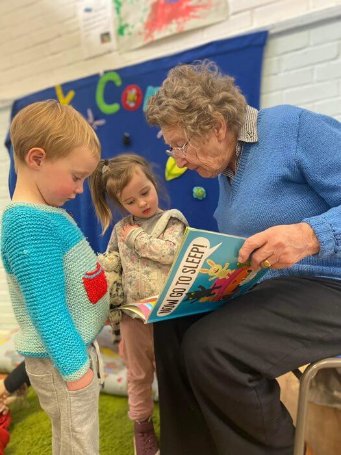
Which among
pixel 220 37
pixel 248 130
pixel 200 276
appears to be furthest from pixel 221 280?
pixel 220 37

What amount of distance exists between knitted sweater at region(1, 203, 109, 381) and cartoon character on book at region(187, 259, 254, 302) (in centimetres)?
24

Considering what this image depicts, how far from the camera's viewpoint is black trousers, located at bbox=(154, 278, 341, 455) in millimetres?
779

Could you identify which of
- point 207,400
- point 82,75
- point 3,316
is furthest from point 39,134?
point 3,316

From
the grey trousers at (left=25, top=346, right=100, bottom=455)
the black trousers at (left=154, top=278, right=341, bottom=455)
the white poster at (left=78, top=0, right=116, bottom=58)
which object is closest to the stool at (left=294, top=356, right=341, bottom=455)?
the black trousers at (left=154, top=278, right=341, bottom=455)

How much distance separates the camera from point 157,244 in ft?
3.54

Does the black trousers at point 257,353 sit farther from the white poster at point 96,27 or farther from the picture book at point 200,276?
the white poster at point 96,27

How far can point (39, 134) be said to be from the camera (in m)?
0.80

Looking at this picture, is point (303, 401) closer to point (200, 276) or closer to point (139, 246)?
point (200, 276)

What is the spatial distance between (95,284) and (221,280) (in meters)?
0.28

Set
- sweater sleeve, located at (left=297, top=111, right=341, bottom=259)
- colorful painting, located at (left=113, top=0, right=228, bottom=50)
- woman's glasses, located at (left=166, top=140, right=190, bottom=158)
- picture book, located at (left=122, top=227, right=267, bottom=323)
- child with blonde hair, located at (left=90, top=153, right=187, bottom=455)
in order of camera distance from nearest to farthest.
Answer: picture book, located at (left=122, top=227, right=267, bottom=323)
sweater sleeve, located at (left=297, top=111, right=341, bottom=259)
woman's glasses, located at (left=166, top=140, right=190, bottom=158)
child with blonde hair, located at (left=90, top=153, right=187, bottom=455)
colorful painting, located at (left=113, top=0, right=228, bottom=50)

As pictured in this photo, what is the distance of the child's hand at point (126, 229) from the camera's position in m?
1.15

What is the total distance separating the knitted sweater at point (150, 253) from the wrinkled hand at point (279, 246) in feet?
1.08

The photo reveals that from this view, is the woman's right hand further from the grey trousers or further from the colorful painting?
the colorful painting

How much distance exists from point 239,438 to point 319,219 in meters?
0.47
